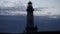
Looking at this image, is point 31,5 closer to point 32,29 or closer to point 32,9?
point 32,9

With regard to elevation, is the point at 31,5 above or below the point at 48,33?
above

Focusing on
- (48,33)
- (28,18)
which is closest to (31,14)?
(28,18)

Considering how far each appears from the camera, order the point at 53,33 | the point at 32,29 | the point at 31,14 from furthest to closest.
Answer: the point at 31,14 < the point at 32,29 < the point at 53,33

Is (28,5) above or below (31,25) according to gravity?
above

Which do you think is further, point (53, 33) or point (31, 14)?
point (31, 14)

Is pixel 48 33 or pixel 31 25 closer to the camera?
pixel 48 33

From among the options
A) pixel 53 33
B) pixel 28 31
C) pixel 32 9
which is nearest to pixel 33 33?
pixel 28 31

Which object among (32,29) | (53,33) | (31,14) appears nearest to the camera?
(53,33)

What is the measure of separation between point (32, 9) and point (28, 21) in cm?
159

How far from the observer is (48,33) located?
17.7m

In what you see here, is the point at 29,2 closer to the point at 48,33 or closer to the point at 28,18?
the point at 28,18

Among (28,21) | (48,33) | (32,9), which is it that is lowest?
(48,33)

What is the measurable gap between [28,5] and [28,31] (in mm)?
3343

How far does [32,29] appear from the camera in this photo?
18.8m
